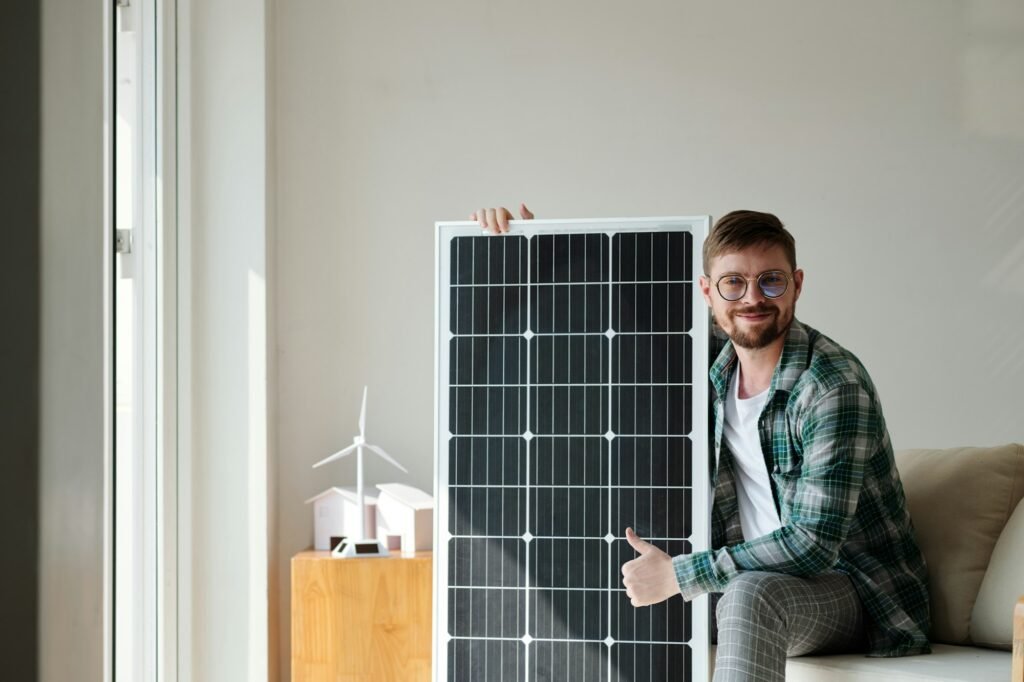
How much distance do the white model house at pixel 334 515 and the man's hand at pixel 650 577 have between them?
1.44 m

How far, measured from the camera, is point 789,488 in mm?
2340

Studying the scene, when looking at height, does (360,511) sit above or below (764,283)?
below

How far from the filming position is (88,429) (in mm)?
342

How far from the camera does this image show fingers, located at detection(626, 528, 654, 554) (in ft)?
7.77

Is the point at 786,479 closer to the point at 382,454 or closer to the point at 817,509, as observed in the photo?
the point at 817,509

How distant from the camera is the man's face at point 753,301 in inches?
92.0

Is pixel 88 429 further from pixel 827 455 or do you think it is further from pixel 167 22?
pixel 167 22

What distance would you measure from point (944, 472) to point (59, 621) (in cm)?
264

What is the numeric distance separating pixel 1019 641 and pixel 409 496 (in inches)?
84.5

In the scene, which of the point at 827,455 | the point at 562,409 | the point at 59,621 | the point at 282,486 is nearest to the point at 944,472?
the point at 827,455

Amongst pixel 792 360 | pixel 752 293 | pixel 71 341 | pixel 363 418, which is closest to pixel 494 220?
pixel 752 293

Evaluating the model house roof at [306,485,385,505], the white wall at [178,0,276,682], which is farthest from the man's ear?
the white wall at [178,0,276,682]

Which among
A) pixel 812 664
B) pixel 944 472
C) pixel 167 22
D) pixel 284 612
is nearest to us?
pixel 812 664

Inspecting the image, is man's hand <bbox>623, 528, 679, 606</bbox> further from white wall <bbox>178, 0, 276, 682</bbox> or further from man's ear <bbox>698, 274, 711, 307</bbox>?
white wall <bbox>178, 0, 276, 682</bbox>
